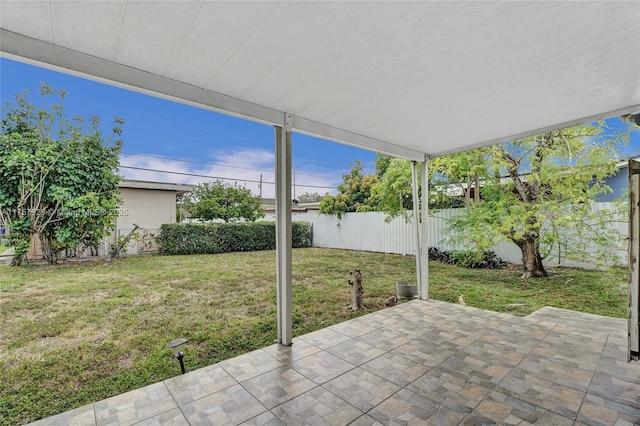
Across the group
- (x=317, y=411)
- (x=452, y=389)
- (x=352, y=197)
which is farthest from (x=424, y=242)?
(x=352, y=197)

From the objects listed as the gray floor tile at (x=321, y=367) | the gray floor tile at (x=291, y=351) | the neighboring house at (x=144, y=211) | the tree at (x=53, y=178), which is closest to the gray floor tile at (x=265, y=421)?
the gray floor tile at (x=321, y=367)

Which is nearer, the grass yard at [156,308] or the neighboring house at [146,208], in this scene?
the grass yard at [156,308]

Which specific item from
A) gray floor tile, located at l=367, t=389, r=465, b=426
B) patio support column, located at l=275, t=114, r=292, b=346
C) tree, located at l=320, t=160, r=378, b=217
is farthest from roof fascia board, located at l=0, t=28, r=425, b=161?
tree, located at l=320, t=160, r=378, b=217

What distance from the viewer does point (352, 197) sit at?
972cm

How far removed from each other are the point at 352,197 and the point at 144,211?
20.7ft

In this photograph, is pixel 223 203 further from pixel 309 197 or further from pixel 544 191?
pixel 544 191

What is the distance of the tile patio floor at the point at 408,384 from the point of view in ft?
5.86

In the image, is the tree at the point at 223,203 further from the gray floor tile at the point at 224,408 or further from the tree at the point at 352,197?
the gray floor tile at the point at 224,408

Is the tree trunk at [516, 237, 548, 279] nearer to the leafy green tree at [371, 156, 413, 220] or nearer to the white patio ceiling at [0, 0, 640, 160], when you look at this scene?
the leafy green tree at [371, 156, 413, 220]

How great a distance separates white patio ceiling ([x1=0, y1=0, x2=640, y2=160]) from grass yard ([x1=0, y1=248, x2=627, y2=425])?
2.32 metres

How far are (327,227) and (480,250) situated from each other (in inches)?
187

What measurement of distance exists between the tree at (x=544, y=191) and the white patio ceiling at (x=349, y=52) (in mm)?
2551

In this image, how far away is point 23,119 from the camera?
3330 millimetres

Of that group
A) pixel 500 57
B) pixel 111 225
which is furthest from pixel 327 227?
pixel 500 57
